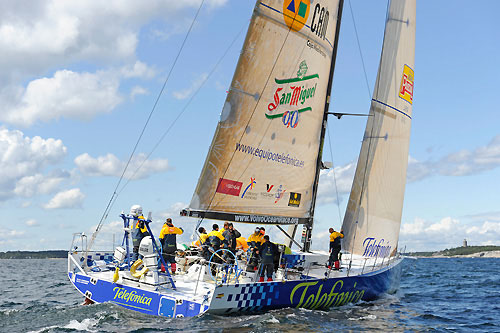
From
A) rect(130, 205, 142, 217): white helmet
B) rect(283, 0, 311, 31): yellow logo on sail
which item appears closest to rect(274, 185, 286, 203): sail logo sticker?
rect(130, 205, 142, 217): white helmet

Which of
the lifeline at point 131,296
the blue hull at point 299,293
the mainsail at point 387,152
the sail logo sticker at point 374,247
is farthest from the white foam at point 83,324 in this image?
the sail logo sticker at point 374,247

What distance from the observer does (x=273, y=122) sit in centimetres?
1395

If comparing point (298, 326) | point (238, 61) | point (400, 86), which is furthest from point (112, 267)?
point (400, 86)

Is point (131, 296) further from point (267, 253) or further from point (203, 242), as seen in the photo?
point (267, 253)

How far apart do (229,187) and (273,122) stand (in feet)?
7.40

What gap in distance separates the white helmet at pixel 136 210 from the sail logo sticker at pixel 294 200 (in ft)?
15.9

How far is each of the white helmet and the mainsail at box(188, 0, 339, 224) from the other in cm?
154

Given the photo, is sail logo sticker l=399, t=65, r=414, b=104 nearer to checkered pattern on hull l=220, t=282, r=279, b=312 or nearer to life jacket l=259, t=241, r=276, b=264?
life jacket l=259, t=241, r=276, b=264

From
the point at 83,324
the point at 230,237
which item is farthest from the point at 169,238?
the point at 83,324

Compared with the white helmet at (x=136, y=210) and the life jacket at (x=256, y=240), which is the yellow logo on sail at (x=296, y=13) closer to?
the life jacket at (x=256, y=240)

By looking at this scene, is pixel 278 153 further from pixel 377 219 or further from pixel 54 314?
pixel 54 314

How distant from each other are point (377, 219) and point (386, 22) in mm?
6886

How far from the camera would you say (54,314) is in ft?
38.0

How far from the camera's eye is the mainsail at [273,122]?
13031 millimetres
